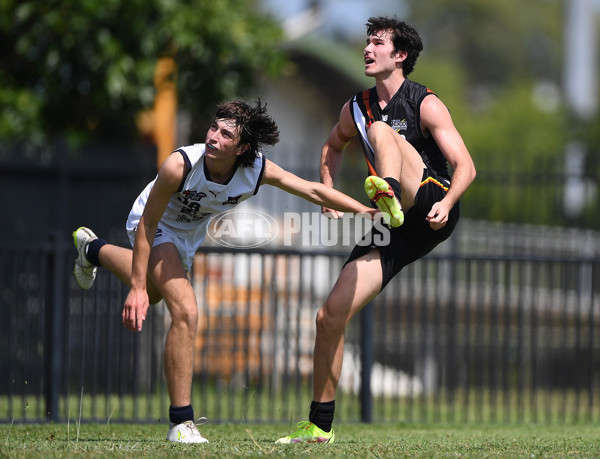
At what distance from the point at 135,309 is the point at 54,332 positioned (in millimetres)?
2951

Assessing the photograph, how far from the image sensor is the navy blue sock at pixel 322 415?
20.4 ft

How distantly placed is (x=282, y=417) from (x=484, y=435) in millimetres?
2426

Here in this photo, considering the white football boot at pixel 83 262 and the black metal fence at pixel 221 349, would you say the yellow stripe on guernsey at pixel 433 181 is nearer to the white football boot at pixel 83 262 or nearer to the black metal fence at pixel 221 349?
the white football boot at pixel 83 262

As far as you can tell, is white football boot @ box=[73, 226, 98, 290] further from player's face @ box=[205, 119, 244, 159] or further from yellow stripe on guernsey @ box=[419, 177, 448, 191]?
yellow stripe on guernsey @ box=[419, 177, 448, 191]

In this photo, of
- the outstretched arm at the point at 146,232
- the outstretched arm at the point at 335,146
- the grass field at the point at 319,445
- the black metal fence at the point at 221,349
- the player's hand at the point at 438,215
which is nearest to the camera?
the grass field at the point at 319,445

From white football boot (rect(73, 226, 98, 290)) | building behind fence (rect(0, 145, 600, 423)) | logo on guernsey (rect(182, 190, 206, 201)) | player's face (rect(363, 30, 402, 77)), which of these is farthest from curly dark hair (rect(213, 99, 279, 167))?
building behind fence (rect(0, 145, 600, 423))

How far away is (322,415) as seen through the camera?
623 centimetres

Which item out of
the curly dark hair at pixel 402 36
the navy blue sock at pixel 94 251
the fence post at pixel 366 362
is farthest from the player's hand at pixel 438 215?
the fence post at pixel 366 362

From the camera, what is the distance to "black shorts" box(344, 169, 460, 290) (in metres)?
6.08

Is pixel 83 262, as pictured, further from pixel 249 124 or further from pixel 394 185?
pixel 394 185

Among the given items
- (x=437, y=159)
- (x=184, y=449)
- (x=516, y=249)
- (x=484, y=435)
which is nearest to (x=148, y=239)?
(x=184, y=449)

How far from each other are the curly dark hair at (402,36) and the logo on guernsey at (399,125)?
429 mm

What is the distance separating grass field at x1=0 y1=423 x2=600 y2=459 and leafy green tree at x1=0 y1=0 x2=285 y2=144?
20.1 feet

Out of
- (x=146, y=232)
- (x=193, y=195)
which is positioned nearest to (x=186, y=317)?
(x=146, y=232)
